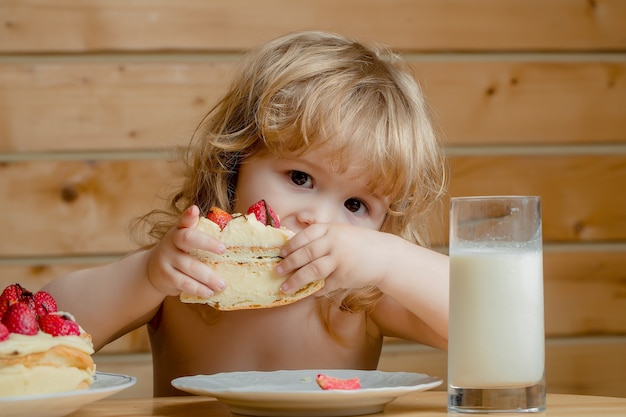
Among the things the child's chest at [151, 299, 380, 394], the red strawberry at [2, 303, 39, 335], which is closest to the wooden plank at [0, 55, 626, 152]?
the child's chest at [151, 299, 380, 394]

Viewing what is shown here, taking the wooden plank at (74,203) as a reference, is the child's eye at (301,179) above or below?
below

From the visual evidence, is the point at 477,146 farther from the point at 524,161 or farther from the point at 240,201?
the point at 240,201

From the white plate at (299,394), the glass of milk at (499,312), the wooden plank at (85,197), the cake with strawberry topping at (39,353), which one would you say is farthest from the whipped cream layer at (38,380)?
the wooden plank at (85,197)

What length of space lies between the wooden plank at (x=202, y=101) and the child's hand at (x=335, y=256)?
3.17 ft

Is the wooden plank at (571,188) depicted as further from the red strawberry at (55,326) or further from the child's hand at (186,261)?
the red strawberry at (55,326)

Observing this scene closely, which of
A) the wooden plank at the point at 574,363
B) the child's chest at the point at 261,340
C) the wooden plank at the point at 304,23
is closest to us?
the child's chest at the point at 261,340

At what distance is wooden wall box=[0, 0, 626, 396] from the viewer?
2031 mm

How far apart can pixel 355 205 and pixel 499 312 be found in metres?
0.49

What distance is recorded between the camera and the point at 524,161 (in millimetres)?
2189

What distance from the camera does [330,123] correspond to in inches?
51.8

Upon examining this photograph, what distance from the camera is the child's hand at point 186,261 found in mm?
1025

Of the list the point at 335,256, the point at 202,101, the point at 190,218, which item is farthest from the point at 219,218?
the point at 202,101

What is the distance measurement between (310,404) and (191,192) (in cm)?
76

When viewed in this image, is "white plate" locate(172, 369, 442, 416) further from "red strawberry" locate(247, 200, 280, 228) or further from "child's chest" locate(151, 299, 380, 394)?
"child's chest" locate(151, 299, 380, 394)
